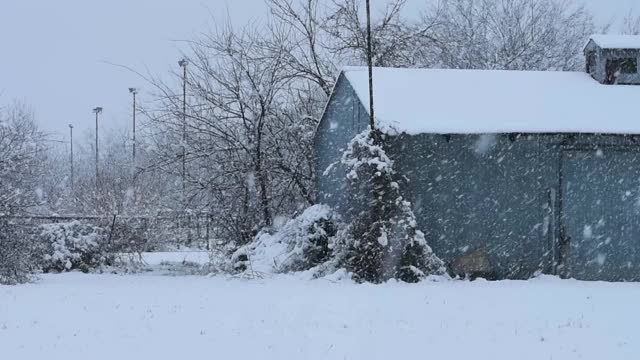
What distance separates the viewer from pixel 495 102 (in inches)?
649

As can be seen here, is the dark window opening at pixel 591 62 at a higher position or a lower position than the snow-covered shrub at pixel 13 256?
higher

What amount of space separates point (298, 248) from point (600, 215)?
6.27 m

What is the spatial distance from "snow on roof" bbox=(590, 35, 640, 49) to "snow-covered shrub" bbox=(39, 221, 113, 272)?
43.5 feet

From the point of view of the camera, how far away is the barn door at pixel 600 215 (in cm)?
1538

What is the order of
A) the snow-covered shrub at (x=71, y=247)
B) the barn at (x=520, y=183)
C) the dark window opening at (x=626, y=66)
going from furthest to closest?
1. the snow-covered shrub at (x=71, y=247)
2. the dark window opening at (x=626, y=66)
3. the barn at (x=520, y=183)

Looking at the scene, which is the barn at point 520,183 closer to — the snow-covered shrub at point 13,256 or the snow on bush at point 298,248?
the snow on bush at point 298,248

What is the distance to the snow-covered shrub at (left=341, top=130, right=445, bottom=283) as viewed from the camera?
14312 mm

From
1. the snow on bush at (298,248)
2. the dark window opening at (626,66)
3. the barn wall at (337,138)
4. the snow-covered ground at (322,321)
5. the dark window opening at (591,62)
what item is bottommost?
the snow-covered ground at (322,321)

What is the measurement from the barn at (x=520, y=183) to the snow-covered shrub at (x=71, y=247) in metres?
7.03

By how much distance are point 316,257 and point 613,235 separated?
614 cm

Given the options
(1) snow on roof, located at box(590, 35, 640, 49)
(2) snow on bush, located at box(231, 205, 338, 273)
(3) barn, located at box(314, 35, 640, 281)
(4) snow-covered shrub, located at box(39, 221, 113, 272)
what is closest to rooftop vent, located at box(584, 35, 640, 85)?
(1) snow on roof, located at box(590, 35, 640, 49)

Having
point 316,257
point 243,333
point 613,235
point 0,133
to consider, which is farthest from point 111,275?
point 613,235

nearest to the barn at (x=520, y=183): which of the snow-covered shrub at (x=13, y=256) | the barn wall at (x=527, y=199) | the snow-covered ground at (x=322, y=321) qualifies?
the barn wall at (x=527, y=199)

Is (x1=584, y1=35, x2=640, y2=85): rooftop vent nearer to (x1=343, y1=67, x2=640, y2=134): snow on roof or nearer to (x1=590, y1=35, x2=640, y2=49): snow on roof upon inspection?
(x1=590, y1=35, x2=640, y2=49): snow on roof
